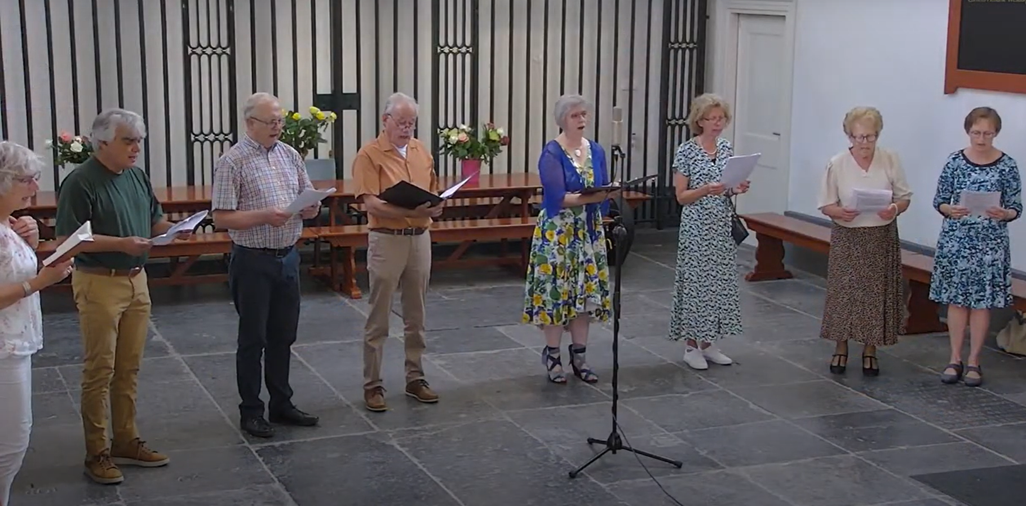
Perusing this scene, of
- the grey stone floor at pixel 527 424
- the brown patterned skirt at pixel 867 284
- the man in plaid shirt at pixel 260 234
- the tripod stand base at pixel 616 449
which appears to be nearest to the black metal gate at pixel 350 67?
the grey stone floor at pixel 527 424

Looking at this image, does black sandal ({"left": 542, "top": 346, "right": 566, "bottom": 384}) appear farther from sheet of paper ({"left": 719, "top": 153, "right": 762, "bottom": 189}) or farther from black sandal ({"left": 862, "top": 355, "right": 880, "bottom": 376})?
black sandal ({"left": 862, "top": 355, "right": 880, "bottom": 376})

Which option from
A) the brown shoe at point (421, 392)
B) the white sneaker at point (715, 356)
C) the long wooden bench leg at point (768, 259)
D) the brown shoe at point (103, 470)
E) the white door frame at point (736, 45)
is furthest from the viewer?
the white door frame at point (736, 45)

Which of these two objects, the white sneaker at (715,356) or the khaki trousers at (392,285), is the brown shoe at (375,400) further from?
the white sneaker at (715,356)

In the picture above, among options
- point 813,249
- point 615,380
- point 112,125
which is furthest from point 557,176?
point 813,249

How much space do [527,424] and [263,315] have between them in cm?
123

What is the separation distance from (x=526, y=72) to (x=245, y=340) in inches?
196

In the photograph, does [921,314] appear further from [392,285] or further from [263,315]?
[263,315]

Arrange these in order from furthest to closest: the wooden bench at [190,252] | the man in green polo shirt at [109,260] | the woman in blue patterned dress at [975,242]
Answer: the wooden bench at [190,252] < the woman in blue patterned dress at [975,242] < the man in green polo shirt at [109,260]

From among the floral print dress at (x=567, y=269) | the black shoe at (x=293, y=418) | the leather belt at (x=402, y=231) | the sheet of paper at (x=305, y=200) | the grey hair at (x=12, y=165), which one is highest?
the grey hair at (x=12, y=165)

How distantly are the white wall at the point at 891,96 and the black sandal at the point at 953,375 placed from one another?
1.19 metres

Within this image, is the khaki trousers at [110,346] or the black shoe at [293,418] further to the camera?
the black shoe at [293,418]

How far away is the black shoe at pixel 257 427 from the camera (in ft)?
17.6

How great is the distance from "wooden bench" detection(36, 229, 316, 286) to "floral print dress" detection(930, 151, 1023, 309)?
383cm

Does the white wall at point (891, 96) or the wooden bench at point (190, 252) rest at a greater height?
the white wall at point (891, 96)
